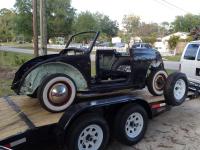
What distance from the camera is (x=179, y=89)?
250 inches

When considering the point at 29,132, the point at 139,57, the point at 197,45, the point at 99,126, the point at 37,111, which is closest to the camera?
the point at 29,132

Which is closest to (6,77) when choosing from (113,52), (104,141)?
(113,52)

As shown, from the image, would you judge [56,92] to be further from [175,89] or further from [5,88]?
[5,88]

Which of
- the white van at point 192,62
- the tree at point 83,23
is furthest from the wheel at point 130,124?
the tree at point 83,23

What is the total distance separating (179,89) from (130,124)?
1.90 m

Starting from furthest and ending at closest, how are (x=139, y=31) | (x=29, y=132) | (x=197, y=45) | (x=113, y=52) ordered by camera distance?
(x=139, y=31) → (x=197, y=45) → (x=113, y=52) → (x=29, y=132)

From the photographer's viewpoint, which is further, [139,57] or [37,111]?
[139,57]

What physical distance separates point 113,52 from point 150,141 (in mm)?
2138

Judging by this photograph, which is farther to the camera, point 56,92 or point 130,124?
point 130,124

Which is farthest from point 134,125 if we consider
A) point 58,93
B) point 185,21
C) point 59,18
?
point 185,21

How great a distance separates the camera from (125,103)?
4902mm

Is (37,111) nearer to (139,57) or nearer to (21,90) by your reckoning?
(21,90)

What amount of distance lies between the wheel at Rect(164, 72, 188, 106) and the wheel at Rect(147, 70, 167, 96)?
34 cm

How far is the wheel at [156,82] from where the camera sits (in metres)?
6.33
